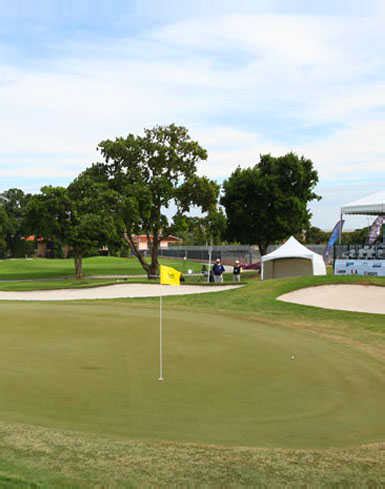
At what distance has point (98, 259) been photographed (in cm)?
8112

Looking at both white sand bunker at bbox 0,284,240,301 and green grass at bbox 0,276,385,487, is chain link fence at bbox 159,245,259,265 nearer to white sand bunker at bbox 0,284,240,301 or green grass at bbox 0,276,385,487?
white sand bunker at bbox 0,284,240,301

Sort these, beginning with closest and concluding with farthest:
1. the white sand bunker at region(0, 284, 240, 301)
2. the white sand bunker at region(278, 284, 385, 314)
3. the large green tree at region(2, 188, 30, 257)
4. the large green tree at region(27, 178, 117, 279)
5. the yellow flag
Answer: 1. the yellow flag
2. the white sand bunker at region(278, 284, 385, 314)
3. the white sand bunker at region(0, 284, 240, 301)
4. the large green tree at region(27, 178, 117, 279)
5. the large green tree at region(2, 188, 30, 257)

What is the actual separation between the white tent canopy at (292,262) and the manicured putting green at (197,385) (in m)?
19.7

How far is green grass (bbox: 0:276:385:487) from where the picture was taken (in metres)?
6.05

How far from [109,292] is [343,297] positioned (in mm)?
13866

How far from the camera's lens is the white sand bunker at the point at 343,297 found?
76.7 ft

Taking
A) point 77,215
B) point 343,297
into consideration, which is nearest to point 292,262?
point 343,297

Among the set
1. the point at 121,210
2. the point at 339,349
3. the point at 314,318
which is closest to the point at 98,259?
the point at 121,210

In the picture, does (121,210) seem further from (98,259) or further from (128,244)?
(98,259)

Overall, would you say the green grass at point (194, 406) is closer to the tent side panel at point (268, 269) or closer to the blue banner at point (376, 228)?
the tent side panel at point (268, 269)

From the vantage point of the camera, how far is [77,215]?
48.2 metres

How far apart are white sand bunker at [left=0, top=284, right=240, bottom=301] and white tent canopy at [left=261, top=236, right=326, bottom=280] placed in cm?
573

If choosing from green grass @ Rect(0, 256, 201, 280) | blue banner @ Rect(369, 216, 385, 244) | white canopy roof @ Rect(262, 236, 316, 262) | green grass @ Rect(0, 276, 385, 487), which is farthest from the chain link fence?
green grass @ Rect(0, 276, 385, 487)

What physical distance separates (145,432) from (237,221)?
4851cm
